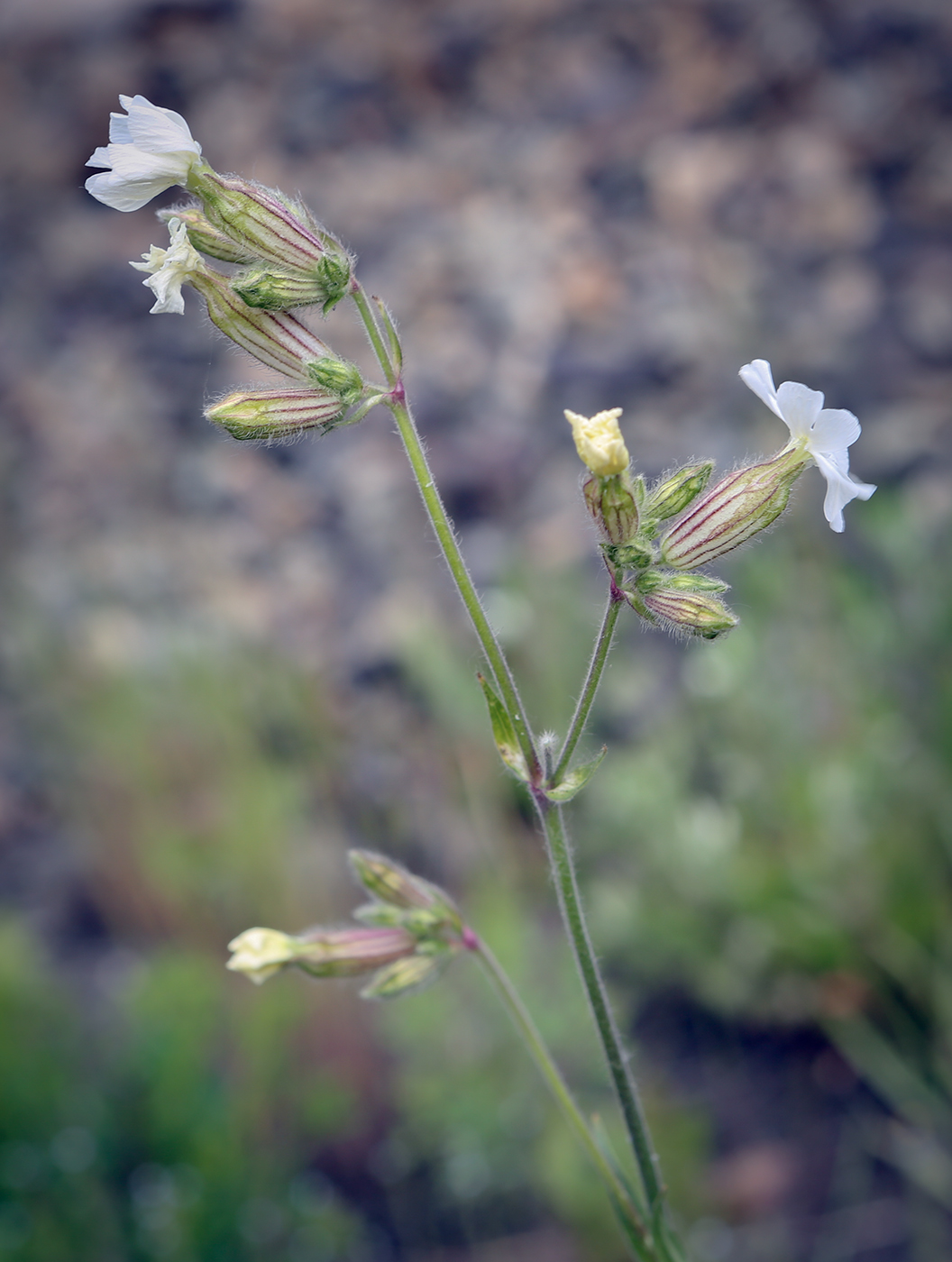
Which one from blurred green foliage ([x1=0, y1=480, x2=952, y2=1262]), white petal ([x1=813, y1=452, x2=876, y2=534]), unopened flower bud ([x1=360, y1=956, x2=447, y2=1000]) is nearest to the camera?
white petal ([x1=813, y1=452, x2=876, y2=534])

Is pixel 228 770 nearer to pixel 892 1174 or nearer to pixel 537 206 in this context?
pixel 892 1174

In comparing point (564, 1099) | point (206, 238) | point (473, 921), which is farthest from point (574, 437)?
point (473, 921)

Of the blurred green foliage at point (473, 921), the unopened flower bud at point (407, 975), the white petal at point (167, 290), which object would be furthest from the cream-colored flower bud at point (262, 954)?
the blurred green foliage at point (473, 921)

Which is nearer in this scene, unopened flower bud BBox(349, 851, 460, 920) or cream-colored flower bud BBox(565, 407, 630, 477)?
cream-colored flower bud BBox(565, 407, 630, 477)

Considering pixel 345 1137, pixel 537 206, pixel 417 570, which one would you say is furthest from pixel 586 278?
pixel 345 1137

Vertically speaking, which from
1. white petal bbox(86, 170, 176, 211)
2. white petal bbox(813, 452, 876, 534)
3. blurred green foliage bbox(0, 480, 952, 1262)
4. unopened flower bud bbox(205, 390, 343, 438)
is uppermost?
white petal bbox(86, 170, 176, 211)

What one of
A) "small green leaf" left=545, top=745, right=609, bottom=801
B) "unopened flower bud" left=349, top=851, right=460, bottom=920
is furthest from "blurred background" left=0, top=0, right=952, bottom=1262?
"small green leaf" left=545, top=745, right=609, bottom=801

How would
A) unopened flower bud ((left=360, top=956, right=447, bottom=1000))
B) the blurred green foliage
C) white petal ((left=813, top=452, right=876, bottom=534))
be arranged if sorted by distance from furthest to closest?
the blurred green foliage < unopened flower bud ((left=360, top=956, right=447, bottom=1000)) < white petal ((left=813, top=452, right=876, bottom=534))

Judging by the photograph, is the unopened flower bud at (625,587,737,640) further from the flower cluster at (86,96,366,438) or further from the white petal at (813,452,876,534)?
the flower cluster at (86,96,366,438)
